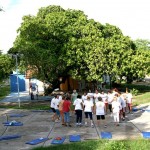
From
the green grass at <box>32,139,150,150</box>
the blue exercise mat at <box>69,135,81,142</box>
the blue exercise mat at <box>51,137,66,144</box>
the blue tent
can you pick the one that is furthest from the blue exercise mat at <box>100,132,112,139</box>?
the blue tent

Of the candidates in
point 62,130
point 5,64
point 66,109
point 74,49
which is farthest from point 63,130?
point 5,64

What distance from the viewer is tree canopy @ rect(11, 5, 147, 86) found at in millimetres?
34781

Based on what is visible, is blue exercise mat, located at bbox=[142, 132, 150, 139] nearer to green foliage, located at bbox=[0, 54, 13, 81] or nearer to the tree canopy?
the tree canopy

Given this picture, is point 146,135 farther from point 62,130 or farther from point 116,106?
point 62,130

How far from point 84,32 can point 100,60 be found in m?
3.42

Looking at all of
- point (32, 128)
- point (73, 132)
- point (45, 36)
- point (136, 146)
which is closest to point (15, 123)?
point (32, 128)

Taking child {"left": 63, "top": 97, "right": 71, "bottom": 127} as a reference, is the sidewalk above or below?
below

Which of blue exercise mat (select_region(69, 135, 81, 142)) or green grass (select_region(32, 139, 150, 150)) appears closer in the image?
green grass (select_region(32, 139, 150, 150))

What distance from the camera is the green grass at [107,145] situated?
40.2 ft

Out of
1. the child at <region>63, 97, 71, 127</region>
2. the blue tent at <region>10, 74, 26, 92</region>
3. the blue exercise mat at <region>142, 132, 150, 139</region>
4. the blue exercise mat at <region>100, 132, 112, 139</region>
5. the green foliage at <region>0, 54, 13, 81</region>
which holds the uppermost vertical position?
the green foliage at <region>0, 54, 13, 81</region>

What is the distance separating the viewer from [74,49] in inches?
1401

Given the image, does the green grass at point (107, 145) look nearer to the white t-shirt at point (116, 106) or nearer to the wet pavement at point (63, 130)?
the wet pavement at point (63, 130)

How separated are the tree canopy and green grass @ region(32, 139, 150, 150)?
20452 mm

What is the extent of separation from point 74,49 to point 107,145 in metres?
23.8
